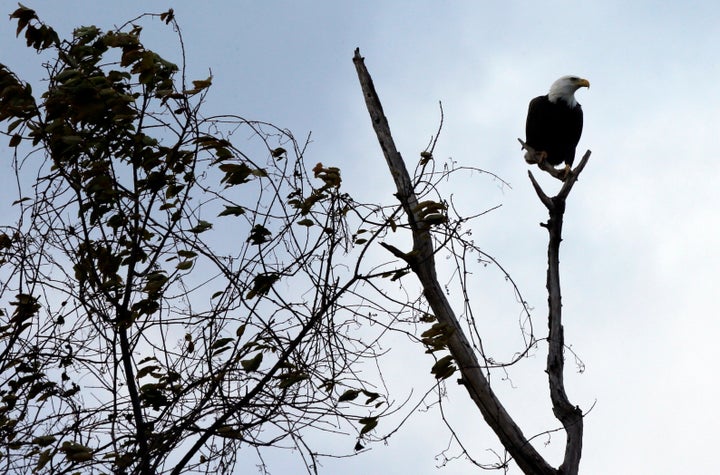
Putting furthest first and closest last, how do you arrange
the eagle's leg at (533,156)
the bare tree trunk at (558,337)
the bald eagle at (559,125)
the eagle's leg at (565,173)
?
the bald eagle at (559,125) → the eagle's leg at (533,156) → the eagle's leg at (565,173) → the bare tree trunk at (558,337)

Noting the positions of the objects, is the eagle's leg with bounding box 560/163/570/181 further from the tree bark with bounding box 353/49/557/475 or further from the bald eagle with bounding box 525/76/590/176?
the bald eagle with bounding box 525/76/590/176

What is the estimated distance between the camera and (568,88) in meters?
8.16

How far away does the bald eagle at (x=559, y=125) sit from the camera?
8016mm

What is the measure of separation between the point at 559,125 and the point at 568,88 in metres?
0.42

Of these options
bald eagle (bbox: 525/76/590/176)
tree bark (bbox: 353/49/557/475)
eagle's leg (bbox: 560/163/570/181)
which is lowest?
tree bark (bbox: 353/49/557/475)

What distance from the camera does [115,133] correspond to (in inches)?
134

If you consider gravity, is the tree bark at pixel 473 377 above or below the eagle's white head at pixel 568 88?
below

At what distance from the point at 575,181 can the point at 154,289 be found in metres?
2.80

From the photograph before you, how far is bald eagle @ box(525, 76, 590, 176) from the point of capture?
802 cm

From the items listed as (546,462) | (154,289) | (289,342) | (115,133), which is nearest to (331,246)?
(289,342)

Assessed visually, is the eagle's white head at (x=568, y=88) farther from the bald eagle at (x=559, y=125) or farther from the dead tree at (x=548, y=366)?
the dead tree at (x=548, y=366)

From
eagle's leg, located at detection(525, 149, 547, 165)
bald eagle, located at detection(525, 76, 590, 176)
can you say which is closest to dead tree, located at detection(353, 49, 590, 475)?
eagle's leg, located at detection(525, 149, 547, 165)

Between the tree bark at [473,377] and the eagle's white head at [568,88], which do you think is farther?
the eagle's white head at [568,88]

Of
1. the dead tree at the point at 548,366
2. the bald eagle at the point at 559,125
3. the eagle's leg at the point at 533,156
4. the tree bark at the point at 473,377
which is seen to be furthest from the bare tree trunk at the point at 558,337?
the bald eagle at the point at 559,125
